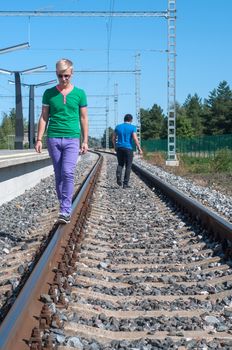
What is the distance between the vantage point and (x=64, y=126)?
296 inches

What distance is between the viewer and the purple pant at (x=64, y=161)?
755 cm

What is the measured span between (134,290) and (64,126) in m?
2.65

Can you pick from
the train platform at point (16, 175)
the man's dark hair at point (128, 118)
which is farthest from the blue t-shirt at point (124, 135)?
the train platform at point (16, 175)

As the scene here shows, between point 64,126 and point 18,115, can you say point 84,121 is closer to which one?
point 64,126

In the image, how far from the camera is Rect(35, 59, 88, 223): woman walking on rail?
740cm

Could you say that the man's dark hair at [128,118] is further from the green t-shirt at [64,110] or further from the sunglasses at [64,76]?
the sunglasses at [64,76]

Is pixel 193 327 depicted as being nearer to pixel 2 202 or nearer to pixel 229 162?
pixel 2 202

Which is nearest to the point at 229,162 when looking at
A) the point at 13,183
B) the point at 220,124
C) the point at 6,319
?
the point at 13,183

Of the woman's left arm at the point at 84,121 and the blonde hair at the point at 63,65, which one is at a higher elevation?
the blonde hair at the point at 63,65

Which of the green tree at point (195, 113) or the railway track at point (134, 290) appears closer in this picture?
the railway track at point (134, 290)

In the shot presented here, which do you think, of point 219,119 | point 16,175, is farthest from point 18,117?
point 219,119

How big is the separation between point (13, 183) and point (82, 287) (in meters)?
9.60

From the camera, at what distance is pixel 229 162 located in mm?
28062

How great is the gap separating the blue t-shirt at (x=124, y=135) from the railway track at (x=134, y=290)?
6.66m
